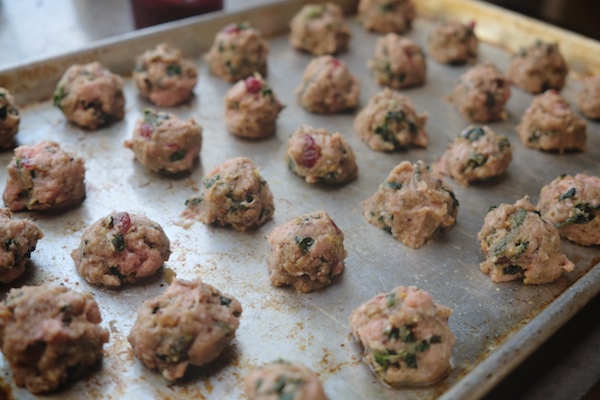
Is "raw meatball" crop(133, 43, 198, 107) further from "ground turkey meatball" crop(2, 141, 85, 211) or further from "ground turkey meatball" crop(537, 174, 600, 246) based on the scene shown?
"ground turkey meatball" crop(537, 174, 600, 246)

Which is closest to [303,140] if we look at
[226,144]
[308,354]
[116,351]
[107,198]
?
[226,144]

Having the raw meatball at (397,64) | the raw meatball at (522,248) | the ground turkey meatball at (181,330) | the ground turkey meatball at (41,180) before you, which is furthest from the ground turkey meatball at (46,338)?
the raw meatball at (397,64)

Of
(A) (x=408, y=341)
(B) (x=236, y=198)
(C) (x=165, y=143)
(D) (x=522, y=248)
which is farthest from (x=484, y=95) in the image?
(A) (x=408, y=341)

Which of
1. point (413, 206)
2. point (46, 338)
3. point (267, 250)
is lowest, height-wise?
point (267, 250)

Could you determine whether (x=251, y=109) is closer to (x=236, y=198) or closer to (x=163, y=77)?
(x=163, y=77)

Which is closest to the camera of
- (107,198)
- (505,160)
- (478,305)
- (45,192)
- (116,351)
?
(116,351)

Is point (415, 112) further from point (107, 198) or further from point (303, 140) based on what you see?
point (107, 198)

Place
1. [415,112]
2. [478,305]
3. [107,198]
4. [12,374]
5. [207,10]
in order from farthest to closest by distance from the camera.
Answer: [207,10] → [415,112] → [107,198] → [478,305] → [12,374]
